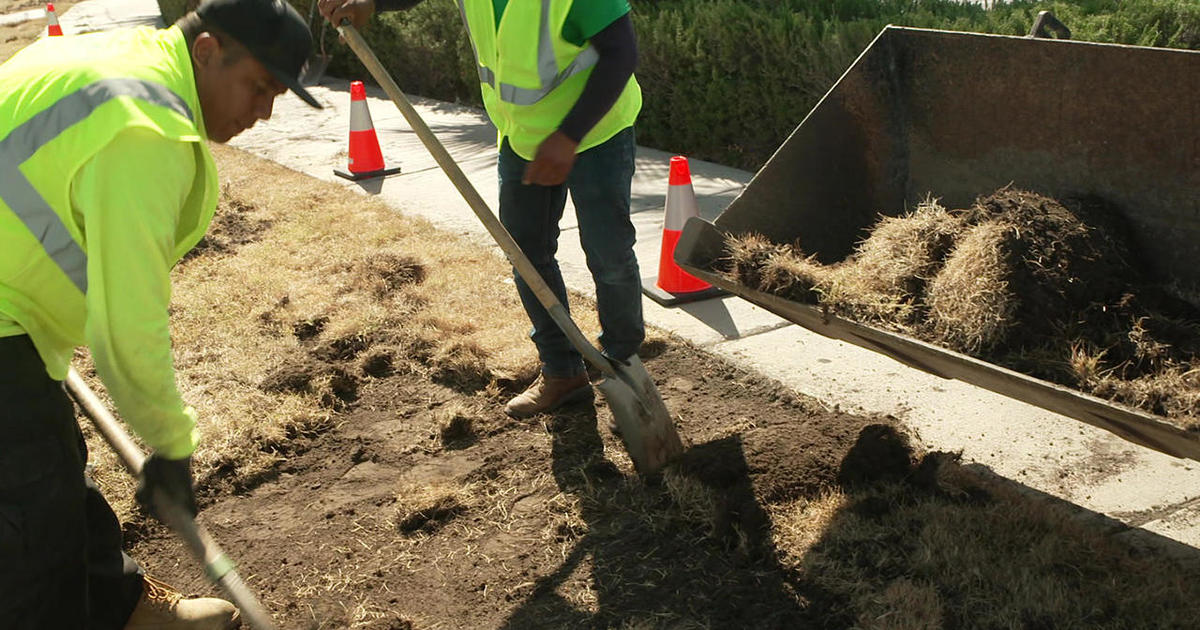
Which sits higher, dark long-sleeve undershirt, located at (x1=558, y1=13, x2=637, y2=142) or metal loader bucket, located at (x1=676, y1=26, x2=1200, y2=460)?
dark long-sleeve undershirt, located at (x1=558, y1=13, x2=637, y2=142)

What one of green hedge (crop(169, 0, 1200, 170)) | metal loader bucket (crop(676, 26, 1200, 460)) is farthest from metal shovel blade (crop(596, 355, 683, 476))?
green hedge (crop(169, 0, 1200, 170))

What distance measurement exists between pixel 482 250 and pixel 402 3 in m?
2.30

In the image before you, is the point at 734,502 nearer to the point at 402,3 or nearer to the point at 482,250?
the point at 402,3

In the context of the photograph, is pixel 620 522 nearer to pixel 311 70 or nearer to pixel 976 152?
pixel 311 70

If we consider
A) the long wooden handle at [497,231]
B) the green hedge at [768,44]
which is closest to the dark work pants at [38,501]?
→ the long wooden handle at [497,231]

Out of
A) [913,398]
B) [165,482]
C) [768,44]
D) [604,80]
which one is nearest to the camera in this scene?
[165,482]

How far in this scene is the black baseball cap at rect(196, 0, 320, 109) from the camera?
220 cm

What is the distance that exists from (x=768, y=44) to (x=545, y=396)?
13.1 feet

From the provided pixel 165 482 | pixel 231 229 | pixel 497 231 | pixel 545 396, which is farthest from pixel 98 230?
pixel 231 229

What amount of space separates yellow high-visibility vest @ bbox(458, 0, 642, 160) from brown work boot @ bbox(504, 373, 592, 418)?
917 millimetres

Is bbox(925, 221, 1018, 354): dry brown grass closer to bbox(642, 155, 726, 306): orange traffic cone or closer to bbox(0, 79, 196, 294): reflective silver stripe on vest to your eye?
bbox(642, 155, 726, 306): orange traffic cone

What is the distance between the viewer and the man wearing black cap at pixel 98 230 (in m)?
1.98

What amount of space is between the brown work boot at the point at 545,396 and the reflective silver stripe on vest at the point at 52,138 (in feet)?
7.20

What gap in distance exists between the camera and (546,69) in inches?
138
